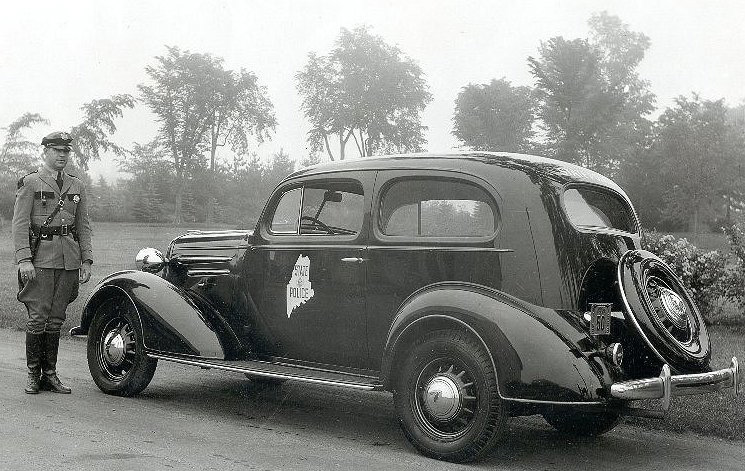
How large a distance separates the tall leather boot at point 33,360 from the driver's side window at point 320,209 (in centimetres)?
230

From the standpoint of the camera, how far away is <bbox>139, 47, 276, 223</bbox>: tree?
4550 centimetres

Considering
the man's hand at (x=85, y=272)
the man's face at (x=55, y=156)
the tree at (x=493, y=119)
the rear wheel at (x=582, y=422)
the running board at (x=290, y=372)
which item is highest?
the tree at (x=493, y=119)

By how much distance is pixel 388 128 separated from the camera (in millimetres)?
41531

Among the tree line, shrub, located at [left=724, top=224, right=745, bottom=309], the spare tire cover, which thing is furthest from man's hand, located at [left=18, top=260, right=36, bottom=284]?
the tree line

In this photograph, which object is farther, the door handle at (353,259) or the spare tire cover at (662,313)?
the door handle at (353,259)

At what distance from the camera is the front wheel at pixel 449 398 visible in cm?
448

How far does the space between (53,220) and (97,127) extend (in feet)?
99.9

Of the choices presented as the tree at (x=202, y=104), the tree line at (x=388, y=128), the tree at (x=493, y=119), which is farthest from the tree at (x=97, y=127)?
the tree at (x=493, y=119)

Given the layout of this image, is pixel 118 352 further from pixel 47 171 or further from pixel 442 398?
pixel 442 398

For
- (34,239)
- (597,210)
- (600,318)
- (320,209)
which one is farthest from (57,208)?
(600,318)

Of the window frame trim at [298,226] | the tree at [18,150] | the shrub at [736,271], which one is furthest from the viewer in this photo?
the tree at [18,150]

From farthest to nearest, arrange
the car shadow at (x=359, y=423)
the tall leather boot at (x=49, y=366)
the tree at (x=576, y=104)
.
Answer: the tree at (x=576, y=104), the tall leather boot at (x=49, y=366), the car shadow at (x=359, y=423)

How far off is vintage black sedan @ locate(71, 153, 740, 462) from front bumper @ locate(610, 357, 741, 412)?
11mm

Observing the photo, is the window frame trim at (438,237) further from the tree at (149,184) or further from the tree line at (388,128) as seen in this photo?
the tree at (149,184)
